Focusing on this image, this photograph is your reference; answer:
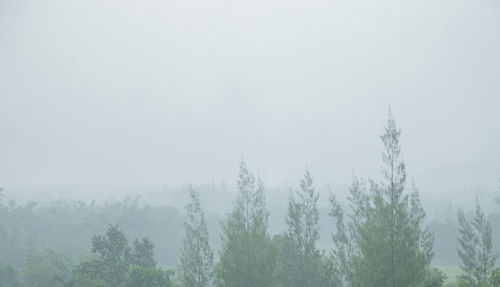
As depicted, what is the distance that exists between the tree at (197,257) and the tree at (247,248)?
1602mm

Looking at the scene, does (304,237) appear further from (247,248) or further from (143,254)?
(143,254)

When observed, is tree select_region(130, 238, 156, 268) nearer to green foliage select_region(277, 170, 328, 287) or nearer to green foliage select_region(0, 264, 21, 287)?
green foliage select_region(277, 170, 328, 287)

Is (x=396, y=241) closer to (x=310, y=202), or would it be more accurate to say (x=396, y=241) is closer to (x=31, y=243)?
(x=310, y=202)

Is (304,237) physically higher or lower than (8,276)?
higher

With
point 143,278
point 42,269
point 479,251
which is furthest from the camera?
point 42,269

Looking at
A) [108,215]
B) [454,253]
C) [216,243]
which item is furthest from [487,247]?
[108,215]

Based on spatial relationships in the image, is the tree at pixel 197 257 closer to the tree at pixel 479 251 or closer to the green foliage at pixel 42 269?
the tree at pixel 479 251

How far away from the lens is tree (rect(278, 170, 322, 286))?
23391mm

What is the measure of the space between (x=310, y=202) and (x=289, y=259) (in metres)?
4.99

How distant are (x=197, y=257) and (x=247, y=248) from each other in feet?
15.6

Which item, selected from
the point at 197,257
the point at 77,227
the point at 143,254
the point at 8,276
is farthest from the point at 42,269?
the point at 77,227

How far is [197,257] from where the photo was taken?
78.4 ft

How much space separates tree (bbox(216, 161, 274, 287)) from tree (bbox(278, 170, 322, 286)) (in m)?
2.36

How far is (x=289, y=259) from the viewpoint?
82.0ft
